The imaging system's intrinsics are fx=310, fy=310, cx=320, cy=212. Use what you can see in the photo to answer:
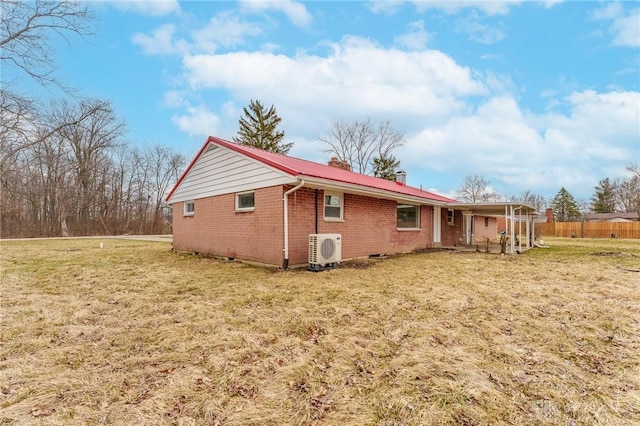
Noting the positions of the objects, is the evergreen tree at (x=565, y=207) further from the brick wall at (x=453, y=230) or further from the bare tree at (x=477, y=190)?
the brick wall at (x=453, y=230)

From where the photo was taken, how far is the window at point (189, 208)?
41.1 ft

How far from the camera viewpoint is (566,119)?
17109 mm

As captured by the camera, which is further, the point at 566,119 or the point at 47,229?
the point at 47,229

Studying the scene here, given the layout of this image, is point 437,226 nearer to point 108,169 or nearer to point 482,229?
point 482,229

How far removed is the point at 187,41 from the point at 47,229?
88.4ft

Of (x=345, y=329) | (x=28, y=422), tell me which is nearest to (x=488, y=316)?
(x=345, y=329)

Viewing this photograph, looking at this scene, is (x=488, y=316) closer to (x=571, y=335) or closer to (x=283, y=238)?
(x=571, y=335)

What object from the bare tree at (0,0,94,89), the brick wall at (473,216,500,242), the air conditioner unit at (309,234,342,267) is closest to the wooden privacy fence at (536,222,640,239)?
the brick wall at (473,216,500,242)

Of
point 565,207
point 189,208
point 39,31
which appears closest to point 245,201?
point 189,208

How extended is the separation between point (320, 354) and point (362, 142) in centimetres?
3256

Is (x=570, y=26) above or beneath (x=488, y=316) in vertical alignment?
above

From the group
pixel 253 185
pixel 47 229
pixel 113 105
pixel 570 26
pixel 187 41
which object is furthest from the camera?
pixel 47 229

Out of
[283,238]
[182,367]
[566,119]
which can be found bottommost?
[182,367]

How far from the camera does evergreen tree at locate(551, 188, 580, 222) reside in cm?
4603
